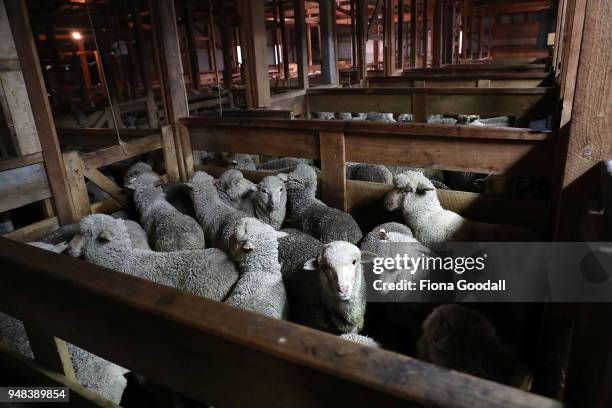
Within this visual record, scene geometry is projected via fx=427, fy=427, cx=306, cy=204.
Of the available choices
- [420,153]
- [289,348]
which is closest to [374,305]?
[420,153]

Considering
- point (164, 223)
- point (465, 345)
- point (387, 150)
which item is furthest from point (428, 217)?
point (164, 223)

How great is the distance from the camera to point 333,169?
331cm

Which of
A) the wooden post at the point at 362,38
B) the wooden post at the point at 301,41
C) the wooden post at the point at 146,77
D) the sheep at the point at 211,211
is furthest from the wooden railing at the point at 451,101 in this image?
the wooden post at the point at 146,77

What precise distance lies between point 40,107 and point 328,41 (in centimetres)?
525

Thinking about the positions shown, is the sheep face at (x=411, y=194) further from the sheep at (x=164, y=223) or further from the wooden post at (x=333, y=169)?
the sheep at (x=164, y=223)

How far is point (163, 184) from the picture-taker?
3830 mm

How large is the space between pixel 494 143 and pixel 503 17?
25562 mm

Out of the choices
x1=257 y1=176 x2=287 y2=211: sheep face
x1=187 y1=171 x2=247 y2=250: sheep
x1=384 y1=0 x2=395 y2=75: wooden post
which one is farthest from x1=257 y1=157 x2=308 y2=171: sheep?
x1=384 y1=0 x2=395 y2=75: wooden post

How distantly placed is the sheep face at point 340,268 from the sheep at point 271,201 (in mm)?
1031

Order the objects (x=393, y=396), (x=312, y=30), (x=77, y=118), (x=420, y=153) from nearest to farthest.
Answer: (x=393, y=396) < (x=420, y=153) < (x=77, y=118) < (x=312, y=30)

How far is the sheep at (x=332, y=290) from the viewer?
2.14 meters

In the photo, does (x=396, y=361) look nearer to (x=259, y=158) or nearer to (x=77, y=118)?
(x=259, y=158)

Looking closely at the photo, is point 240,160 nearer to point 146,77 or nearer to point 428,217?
point 428,217

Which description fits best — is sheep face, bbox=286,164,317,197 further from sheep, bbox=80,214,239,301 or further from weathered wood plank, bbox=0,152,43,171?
weathered wood plank, bbox=0,152,43,171
